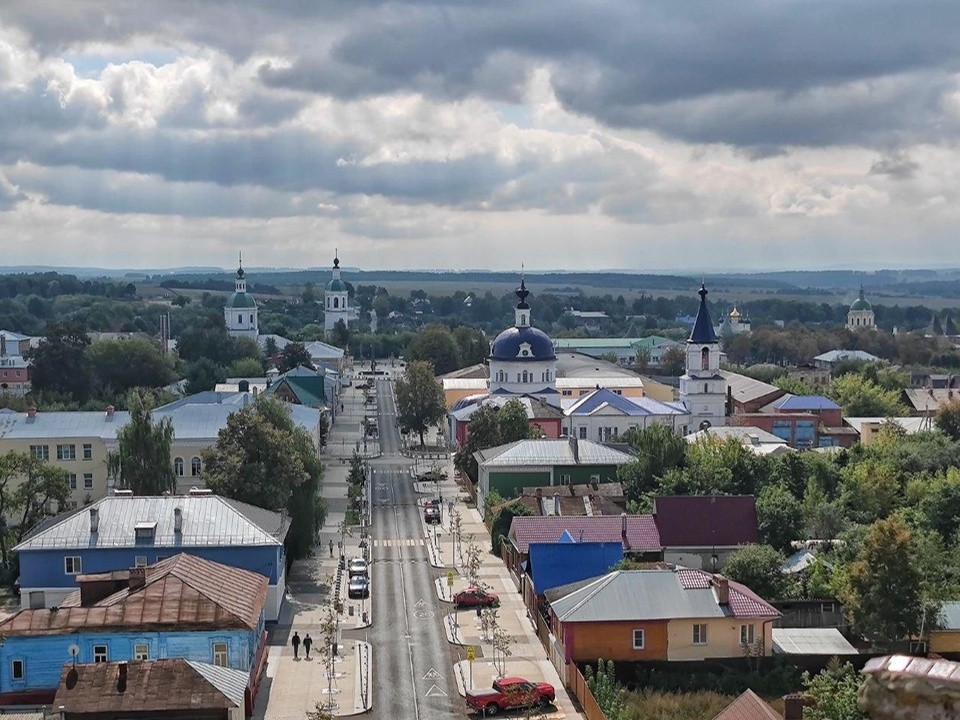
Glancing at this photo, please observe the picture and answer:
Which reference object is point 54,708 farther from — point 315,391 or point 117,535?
point 315,391

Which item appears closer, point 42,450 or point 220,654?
point 220,654

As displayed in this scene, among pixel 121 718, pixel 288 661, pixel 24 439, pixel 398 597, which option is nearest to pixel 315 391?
pixel 24 439

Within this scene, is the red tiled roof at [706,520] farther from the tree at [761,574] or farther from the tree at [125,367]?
the tree at [125,367]

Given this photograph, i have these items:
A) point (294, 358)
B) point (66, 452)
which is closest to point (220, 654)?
point (66, 452)

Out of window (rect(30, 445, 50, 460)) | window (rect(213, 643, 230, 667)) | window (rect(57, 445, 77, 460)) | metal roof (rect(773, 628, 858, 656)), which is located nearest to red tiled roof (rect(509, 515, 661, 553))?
metal roof (rect(773, 628, 858, 656))

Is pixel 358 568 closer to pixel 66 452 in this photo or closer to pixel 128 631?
pixel 128 631
